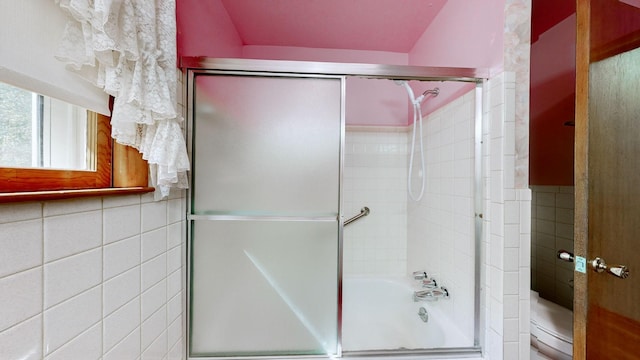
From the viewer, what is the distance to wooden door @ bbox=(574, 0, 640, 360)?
910mm

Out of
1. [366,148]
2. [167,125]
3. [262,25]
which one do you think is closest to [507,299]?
[366,148]

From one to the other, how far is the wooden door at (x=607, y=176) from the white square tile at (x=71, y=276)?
1.60 m

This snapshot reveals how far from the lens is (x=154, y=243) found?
1.02 m

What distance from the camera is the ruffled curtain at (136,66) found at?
→ 68 centimetres

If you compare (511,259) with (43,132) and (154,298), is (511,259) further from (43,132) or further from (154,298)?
(43,132)

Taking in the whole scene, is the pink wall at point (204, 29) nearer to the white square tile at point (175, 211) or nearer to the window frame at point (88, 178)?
the window frame at point (88, 178)

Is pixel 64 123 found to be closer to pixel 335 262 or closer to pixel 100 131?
pixel 100 131

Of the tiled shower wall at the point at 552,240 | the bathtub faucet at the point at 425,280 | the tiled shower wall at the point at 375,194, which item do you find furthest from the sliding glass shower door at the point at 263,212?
the tiled shower wall at the point at 552,240

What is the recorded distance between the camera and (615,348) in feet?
3.08

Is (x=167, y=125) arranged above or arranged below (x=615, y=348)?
above

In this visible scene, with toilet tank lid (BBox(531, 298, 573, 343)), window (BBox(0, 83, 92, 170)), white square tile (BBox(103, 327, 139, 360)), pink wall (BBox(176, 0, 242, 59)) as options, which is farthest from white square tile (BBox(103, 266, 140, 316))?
toilet tank lid (BBox(531, 298, 573, 343))

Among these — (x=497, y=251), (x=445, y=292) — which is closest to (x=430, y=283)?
(x=445, y=292)

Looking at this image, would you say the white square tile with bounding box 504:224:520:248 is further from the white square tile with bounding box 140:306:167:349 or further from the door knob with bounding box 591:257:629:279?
the white square tile with bounding box 140:306:167:349

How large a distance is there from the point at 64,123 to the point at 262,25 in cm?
162
